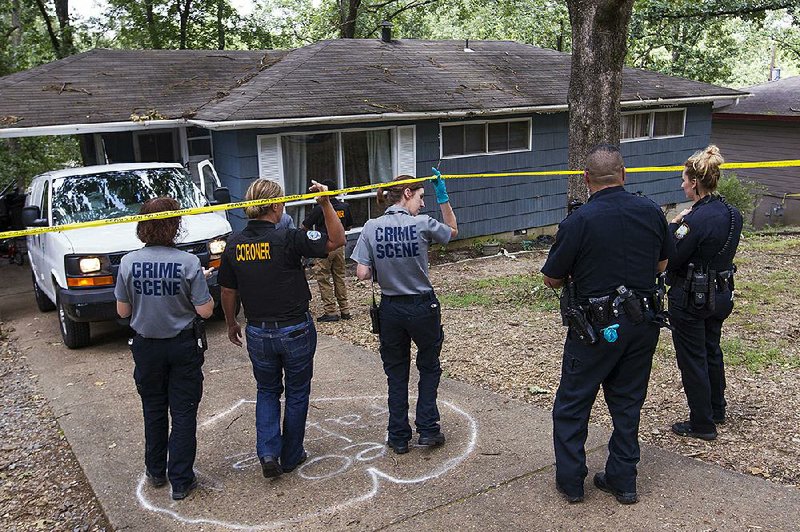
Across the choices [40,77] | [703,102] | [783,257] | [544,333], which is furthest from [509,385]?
[703,102]

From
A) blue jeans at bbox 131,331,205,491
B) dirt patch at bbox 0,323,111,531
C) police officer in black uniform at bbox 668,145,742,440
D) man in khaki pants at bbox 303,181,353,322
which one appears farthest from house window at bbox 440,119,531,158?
blue jeans at bbox 131,331,205,491

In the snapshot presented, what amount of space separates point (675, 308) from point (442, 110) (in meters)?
8.34

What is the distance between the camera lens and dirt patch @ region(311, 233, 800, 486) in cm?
475

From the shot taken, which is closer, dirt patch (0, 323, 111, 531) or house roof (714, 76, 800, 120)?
dirt patch (0, 323, 111, 531)

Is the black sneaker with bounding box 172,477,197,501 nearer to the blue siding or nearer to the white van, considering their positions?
the white van

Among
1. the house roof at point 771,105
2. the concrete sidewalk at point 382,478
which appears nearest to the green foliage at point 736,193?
the house roof at point 771,105

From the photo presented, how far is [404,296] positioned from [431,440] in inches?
40.0

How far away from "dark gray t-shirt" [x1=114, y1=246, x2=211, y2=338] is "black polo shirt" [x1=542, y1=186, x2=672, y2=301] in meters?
2.10

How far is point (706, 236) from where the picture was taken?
4477 millimetres

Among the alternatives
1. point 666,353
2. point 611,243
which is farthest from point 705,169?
point 666,353

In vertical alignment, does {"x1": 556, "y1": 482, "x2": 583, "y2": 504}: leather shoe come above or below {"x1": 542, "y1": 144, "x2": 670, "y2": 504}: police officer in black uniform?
below

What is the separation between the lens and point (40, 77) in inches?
473

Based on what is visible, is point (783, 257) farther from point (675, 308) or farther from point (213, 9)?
point (213, 9)

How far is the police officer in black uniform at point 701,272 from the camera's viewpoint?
4484 millimetres
